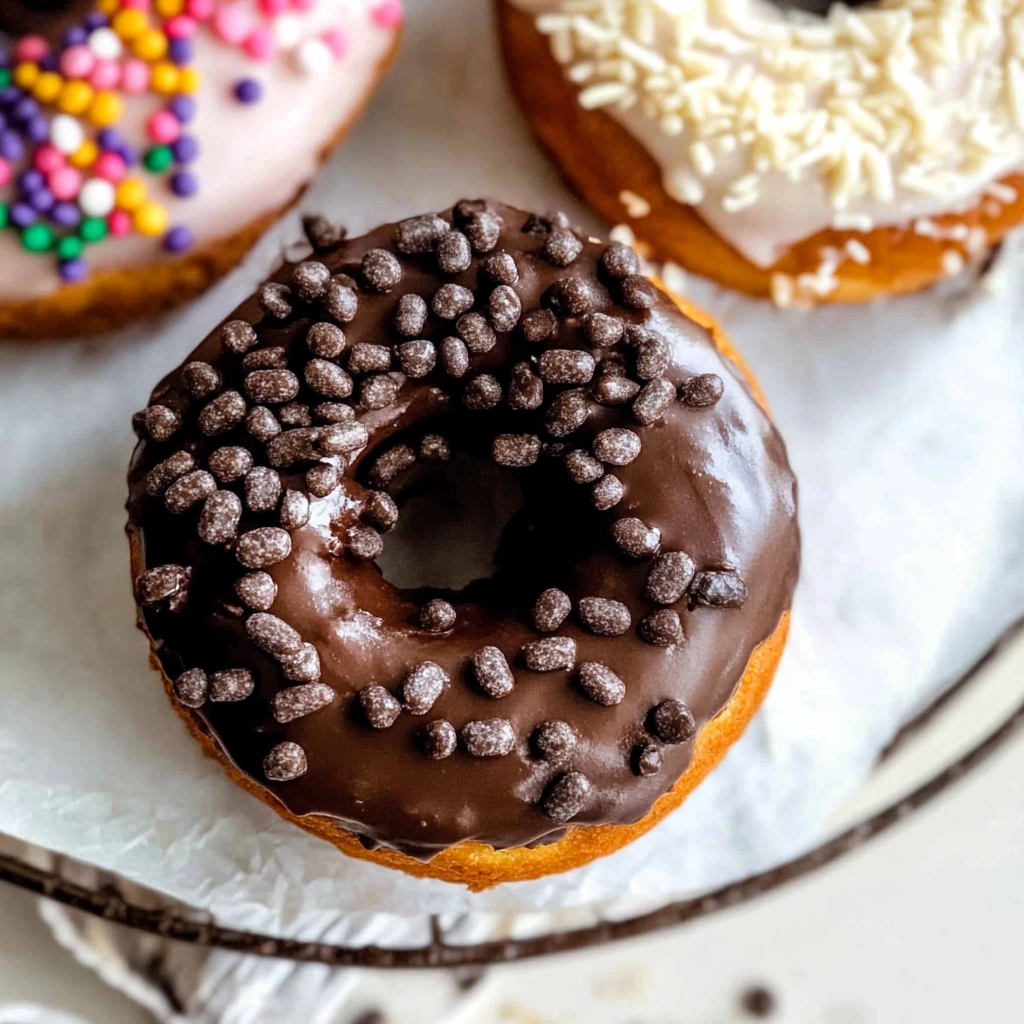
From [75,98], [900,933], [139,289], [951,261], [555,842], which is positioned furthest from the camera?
[900,933]

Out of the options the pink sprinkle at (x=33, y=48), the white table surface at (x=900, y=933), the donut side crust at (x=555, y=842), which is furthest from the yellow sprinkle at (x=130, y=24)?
the white table surface at (x=900, y=933)

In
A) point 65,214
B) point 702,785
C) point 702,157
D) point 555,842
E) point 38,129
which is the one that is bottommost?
point 702,785

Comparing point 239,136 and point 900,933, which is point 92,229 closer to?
point 239,136

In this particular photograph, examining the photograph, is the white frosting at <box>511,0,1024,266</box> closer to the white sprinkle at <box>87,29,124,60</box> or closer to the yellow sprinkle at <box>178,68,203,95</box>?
the yellow sprinkle at <box>178,68,203,95</box>

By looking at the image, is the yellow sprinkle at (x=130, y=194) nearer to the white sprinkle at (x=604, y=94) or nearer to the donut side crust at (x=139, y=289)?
the donut side crust at (x=139, y=289)

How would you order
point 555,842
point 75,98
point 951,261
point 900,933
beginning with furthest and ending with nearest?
1. point 900,933
2. point 951,261
3. point 75,98
4. point 555,842

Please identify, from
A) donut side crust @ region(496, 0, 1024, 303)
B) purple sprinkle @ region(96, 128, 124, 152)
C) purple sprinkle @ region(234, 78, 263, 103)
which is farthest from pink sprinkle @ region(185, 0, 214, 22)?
donut side crust @ region(496, 0, 1024, 303)

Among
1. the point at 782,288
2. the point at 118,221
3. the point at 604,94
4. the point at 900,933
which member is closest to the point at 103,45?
the point at 118,221
